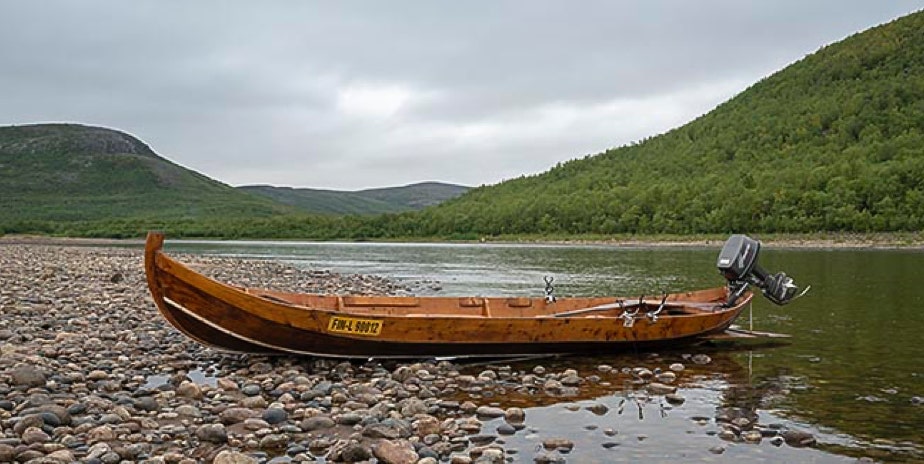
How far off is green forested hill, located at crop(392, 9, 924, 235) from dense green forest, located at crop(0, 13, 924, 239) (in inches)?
9.7

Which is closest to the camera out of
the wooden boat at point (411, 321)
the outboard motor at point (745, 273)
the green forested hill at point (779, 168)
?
the wooden boat at point (411, 321)

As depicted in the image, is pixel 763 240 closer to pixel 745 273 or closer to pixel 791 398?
pixel 745 273

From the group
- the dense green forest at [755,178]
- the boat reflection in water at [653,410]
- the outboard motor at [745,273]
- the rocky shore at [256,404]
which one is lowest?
the boat reflection in water at [653,410]

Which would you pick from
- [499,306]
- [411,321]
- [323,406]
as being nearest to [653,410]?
[411,321]

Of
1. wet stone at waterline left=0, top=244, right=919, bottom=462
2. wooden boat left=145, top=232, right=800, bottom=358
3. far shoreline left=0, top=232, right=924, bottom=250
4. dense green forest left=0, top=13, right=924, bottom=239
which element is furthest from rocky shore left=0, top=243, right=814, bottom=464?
dense green forest left=0, top=13, right=924, bottom=239

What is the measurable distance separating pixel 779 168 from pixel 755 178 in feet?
20.2

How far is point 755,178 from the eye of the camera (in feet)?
389

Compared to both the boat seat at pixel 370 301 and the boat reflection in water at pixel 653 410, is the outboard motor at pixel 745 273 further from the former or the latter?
the boat seat at pixel 370 301

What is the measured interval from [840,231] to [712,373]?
8919 centimetres

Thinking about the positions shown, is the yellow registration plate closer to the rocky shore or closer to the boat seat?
the rocky shore

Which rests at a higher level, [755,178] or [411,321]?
[755,178]

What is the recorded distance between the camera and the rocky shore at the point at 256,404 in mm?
8789

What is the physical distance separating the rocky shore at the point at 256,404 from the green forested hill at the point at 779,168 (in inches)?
3556

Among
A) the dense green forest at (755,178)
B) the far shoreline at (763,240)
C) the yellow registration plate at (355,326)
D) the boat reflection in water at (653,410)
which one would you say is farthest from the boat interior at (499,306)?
the dense green forest at (755,178)
